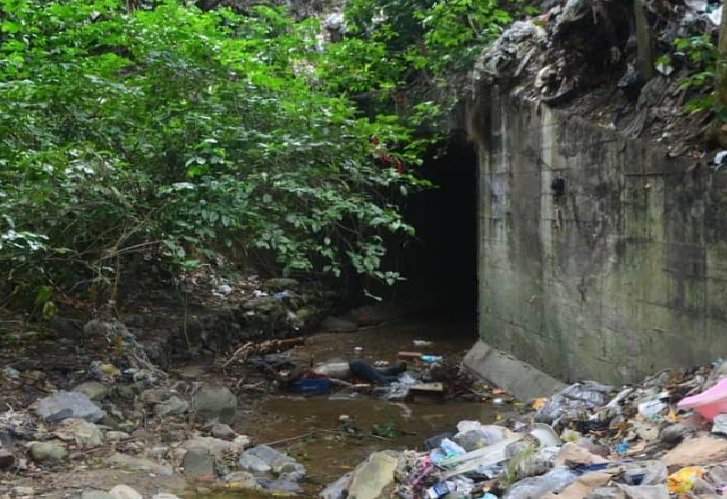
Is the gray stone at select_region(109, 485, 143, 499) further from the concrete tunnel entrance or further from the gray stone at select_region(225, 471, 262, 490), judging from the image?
the concrete tunnel entrance

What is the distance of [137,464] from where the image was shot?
4625 millimetres

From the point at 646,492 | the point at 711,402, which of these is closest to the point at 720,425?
the point at 711,402

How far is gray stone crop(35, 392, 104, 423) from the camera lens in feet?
16.5

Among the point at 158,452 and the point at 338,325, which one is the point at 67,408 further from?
the point at 338,325

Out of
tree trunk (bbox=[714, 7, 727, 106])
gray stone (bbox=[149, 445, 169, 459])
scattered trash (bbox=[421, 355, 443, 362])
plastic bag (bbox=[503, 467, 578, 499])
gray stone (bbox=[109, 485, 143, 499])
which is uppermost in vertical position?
tree trunk (bbox=[714, 7, 727, 106])

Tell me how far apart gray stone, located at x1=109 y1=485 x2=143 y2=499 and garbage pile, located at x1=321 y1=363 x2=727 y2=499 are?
1.20m

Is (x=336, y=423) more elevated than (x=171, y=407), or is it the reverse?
(x=171, y=407)

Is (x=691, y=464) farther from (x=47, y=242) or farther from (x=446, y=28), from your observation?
(x=446, y=28)

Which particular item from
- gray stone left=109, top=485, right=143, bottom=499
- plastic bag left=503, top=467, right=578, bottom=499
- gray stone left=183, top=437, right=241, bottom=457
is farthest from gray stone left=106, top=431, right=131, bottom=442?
plastic bag left=503, top=467, right=578, bottom=499

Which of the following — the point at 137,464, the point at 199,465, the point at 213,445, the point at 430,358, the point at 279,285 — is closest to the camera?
the point at 137,464

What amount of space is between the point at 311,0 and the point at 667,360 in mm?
10579

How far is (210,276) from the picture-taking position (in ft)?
32.9

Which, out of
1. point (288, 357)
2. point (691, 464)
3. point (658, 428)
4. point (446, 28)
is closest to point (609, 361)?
point (658, 428)

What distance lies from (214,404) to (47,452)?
189 centimetres
